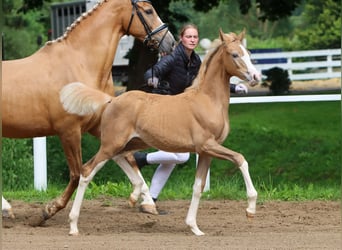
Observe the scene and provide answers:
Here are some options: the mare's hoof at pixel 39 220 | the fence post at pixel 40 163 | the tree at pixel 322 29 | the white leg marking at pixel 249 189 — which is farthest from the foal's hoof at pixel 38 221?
the tree at pixel 322 29

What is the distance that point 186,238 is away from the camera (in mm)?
8094

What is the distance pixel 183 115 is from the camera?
27.2 ft

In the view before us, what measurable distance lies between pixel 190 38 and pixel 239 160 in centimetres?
172

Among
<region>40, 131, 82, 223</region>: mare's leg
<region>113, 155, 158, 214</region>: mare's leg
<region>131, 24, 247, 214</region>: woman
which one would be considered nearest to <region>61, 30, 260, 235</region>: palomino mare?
<region>40, 131, 82, 223</region>: mare's leg

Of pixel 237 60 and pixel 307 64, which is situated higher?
pixel 237 60

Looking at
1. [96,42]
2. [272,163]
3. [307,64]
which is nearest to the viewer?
[96,42]

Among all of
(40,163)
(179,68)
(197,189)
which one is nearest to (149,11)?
(179,68)

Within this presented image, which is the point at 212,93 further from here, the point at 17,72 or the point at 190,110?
the point at 17,72

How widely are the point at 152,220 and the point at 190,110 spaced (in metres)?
1.58

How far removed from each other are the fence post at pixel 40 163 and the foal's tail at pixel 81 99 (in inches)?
126

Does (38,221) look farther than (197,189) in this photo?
Yes

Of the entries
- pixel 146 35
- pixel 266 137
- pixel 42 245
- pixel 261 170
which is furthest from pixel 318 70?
pixel 42 245

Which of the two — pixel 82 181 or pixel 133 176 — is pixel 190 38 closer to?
pixel 133 176

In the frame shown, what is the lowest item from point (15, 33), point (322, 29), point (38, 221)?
point (322, 29)
